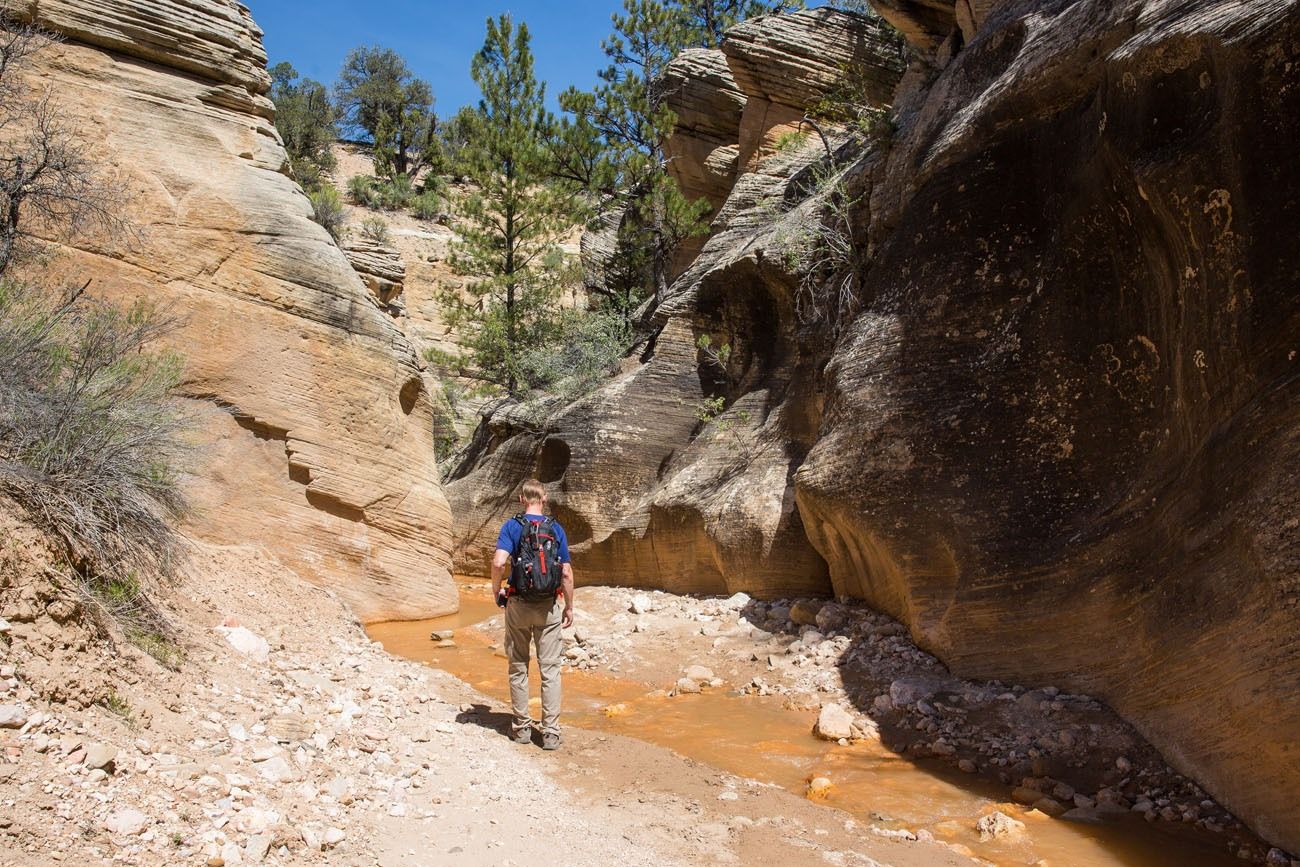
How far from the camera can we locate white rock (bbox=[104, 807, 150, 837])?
3.33 meters

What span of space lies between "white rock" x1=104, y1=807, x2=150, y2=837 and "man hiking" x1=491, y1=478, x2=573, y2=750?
7.83 ft

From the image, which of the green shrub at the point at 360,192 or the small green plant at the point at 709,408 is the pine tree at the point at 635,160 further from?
the green shrub at the point at 360,192

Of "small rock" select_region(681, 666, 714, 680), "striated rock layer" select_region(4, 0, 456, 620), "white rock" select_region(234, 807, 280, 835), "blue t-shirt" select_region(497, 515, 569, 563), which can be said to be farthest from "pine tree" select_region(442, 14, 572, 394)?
"white rock" select_region(234, 807, 280, 835)

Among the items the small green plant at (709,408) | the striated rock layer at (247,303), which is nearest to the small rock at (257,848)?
the striated rock layer at (247,303)

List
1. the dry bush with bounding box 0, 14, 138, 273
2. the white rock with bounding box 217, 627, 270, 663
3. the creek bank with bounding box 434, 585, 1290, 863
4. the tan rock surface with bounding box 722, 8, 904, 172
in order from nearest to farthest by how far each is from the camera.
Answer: the creek bank with bounding box 434, 585, 1290, 863 < the white rock with bounding box 217, 627, 270, 663 < the dry bush with bounding box 0, 14, 138, 273 < the tan rock surface with bounding box 722, 8, 904, 172

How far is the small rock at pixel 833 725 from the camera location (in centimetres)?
653

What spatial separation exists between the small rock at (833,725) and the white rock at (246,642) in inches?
142

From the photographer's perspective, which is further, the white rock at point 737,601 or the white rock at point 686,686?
the white rock at point 737,601

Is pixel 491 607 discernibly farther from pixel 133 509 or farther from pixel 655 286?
pixel 655 286

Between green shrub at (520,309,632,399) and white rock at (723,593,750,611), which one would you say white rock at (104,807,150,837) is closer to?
white rock at (723,593,750,611)

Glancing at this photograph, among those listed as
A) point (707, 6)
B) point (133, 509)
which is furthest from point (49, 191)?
point (707, 6)

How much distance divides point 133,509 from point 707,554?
6752 mm

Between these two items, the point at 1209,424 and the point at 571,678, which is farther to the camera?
the point at 571,678

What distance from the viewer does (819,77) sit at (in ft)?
48.3
